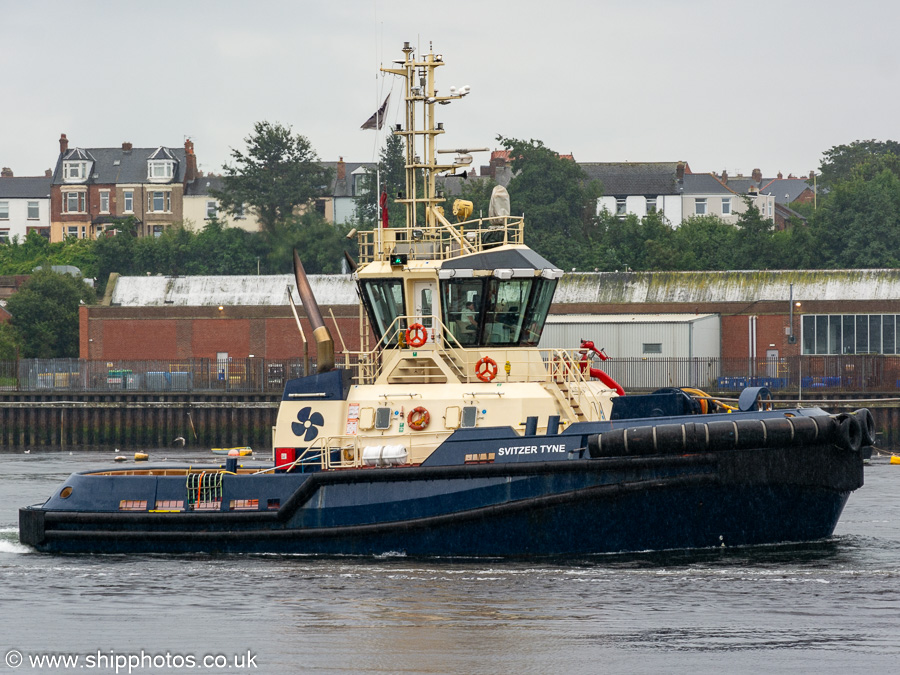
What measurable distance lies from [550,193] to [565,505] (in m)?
54.0

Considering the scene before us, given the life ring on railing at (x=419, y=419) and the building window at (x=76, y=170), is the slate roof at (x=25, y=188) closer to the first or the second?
the building window at (x=76, y=170)

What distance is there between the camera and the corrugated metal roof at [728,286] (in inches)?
1864

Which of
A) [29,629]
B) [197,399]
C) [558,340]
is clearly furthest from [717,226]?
[29,629]

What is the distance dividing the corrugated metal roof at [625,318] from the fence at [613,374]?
1869 millimetres

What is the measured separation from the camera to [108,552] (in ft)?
59.7

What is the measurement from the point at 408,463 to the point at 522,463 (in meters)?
1.57

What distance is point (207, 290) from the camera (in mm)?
52594

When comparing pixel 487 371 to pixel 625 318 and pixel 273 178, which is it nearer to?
pixel 625 318

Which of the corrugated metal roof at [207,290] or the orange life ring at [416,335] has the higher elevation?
the corrugated metal roof at [207,290]

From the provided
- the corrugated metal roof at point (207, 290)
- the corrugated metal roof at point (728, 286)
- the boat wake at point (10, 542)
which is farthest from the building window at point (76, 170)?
the boat wake at point (10, 542)

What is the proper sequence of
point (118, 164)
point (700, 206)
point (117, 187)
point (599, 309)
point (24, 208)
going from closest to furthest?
1. point (599, 309)
2. point (700, 206)
3. point (117, 187)
4. point (118, 164)
5. point (24, 208)

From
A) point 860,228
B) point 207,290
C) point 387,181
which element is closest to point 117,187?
point 387,181

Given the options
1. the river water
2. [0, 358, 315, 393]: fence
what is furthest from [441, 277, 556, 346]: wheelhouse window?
[0, 358, 315, 393]: fence

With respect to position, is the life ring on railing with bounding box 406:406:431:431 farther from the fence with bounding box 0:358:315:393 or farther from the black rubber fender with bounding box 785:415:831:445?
the fence with bounding box 0:358:315:393
